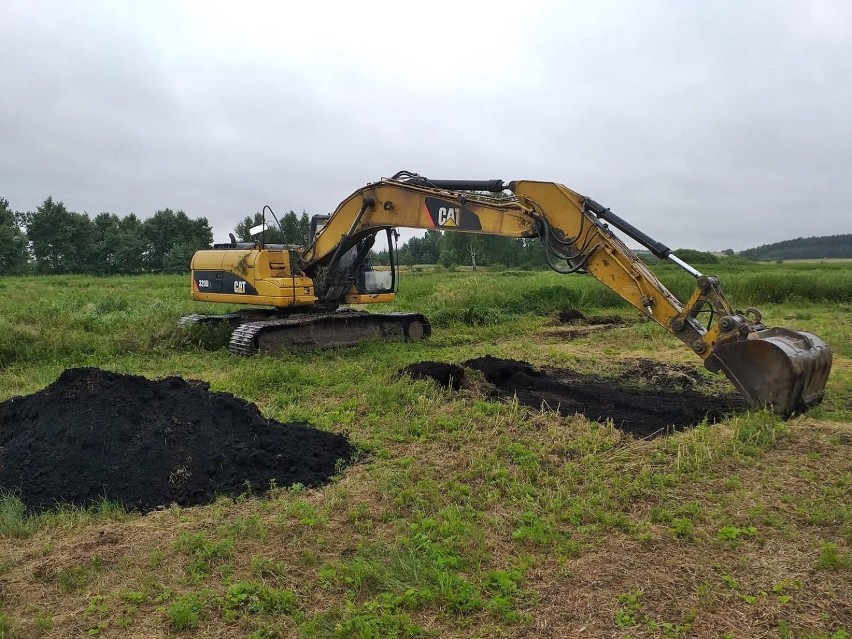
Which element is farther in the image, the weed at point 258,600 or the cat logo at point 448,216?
the cat logo at point 448,216

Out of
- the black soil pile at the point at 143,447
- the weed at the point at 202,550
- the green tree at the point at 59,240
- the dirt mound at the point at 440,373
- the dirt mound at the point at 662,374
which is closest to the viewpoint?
the weed at the point at 202,550

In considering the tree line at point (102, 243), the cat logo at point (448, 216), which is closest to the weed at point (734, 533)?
the cat logo at point (448, 216)

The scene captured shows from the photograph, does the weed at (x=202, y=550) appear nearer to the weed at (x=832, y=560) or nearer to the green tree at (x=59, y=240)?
the weed at (x=832, y=560)

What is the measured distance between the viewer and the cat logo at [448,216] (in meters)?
9.44

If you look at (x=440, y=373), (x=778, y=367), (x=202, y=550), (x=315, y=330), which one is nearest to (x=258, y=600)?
(x=202, y=550)

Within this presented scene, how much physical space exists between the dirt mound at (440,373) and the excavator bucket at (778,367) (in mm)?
3052

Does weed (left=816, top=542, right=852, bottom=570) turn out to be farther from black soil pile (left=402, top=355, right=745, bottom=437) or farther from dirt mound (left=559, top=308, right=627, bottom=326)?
dirt mound (left=559, top=308, right=627, bottom=326)

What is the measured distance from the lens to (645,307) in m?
7.34

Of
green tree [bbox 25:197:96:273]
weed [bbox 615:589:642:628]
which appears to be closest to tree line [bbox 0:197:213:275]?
green tree [bbox 25:197:96:273]

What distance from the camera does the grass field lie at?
132 inches

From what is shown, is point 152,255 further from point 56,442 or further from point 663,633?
point 663,633

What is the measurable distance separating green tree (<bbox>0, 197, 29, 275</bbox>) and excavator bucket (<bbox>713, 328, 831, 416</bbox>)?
50.8 meters

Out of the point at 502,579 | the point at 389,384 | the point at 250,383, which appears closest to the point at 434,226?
the point at 389,384

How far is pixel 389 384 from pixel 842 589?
545cm
